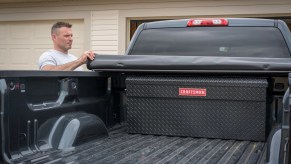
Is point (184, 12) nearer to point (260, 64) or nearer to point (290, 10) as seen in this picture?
point (290, 10)

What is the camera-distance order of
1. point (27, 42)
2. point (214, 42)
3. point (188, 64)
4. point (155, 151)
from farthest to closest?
1. point (27, 42)
2. point (214, 42)
3. point (188, 64)
4. point (155, 151)

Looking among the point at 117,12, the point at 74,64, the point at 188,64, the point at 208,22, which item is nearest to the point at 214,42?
Answer: the point at 208,22

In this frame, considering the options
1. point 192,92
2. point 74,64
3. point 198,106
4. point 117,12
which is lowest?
point 198,106

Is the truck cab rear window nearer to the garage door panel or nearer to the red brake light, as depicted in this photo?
the red brake light

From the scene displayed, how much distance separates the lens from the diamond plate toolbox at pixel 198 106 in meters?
3.41

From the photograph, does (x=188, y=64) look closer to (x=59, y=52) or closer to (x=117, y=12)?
(x=59, y=52)

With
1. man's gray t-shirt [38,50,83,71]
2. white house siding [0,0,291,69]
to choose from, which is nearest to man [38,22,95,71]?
man's gray t-shirt [38,50,83,71]

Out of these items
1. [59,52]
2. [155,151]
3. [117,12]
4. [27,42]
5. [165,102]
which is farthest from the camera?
[27,42]

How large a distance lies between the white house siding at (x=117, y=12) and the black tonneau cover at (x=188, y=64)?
6145mm

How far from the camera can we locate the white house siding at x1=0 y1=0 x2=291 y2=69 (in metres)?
9.29

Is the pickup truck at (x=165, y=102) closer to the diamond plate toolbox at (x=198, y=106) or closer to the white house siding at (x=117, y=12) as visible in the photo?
the diamond plate toolbox at (x=198, y=106)

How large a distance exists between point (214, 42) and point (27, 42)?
322 inches

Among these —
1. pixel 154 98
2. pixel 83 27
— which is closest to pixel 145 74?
pixel 154 98

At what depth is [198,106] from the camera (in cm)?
353
